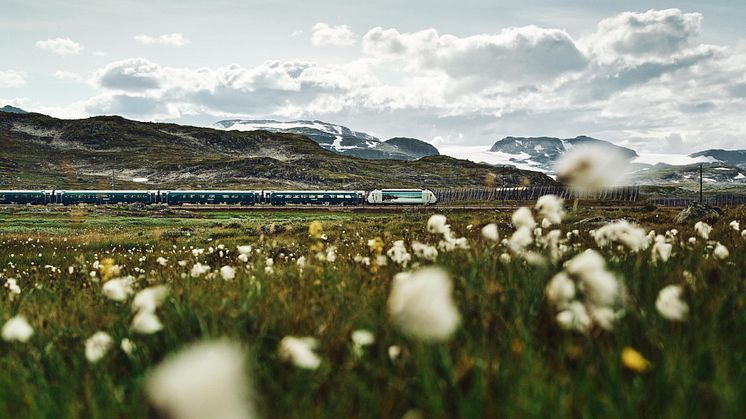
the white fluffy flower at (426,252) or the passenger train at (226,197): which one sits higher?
the white fluffy flower at (426,252)

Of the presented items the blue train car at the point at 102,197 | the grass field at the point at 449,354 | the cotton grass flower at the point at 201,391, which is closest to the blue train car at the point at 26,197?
the blue train car at the point at 102,197

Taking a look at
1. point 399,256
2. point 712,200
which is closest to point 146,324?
point 399,256

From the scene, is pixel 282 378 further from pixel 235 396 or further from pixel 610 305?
pixel 610 305

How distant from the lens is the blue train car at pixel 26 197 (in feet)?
287

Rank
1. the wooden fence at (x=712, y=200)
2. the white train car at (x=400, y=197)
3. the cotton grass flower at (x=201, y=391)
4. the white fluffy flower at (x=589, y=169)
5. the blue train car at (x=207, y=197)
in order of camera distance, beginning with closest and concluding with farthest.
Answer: the cotton grass flower at (x=201, y=391) → the white fluffy flower at (x=589, y=169) → the white train car at (x=400, y=197) → the blue train car at (x=207, y=197) → the wooden fence at (x=712, y=200)

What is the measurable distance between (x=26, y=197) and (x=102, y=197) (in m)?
12.6

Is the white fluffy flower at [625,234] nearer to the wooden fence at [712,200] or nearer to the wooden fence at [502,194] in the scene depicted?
the wooden fence at [502,194]

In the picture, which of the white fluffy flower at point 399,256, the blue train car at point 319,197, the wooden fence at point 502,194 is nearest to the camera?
the white fluffy flower at point 399,256

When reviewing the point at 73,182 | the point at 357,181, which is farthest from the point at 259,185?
the point at 73,182

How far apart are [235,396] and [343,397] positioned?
0.94 meters

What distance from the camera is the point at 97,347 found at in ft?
10.5

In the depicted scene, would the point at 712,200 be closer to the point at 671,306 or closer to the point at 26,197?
the point at 26,197

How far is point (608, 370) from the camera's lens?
241 cm

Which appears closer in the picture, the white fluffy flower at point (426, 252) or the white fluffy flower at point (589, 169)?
the white fluffy flower at point (589, 169)
